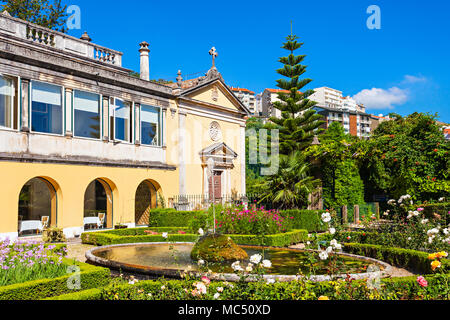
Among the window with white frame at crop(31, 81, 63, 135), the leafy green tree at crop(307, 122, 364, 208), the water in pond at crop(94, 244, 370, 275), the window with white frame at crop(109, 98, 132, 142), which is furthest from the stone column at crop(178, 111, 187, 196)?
the water in pond at crop(94, 244, 370, 275)

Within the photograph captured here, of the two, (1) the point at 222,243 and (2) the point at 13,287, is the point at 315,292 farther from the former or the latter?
(2) the point at 13,287

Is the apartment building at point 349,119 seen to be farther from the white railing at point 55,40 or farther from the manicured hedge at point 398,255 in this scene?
the manicured hedge at point 398,255

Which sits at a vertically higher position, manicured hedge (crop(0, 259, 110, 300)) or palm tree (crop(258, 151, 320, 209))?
palm tree (crop(258, 151, 320, 209))

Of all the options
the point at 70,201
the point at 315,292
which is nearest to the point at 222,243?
the point at 315,292

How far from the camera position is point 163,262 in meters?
8.05

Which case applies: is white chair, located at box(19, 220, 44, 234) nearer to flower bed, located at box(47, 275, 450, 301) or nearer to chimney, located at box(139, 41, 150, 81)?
chimney, located at box(139, 41, 150, 81)

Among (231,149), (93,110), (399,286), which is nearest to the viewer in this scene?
(399,286)

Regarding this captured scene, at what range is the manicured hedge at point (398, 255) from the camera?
324 inches

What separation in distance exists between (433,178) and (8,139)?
1523 centimetres

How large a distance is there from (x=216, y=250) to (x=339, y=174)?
13.7m

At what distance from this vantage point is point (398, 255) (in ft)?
29.7

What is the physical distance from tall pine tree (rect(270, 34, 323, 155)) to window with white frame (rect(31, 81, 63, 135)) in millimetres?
15975

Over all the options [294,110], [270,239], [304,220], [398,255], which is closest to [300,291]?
[398,255]

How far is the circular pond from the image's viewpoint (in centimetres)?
595
